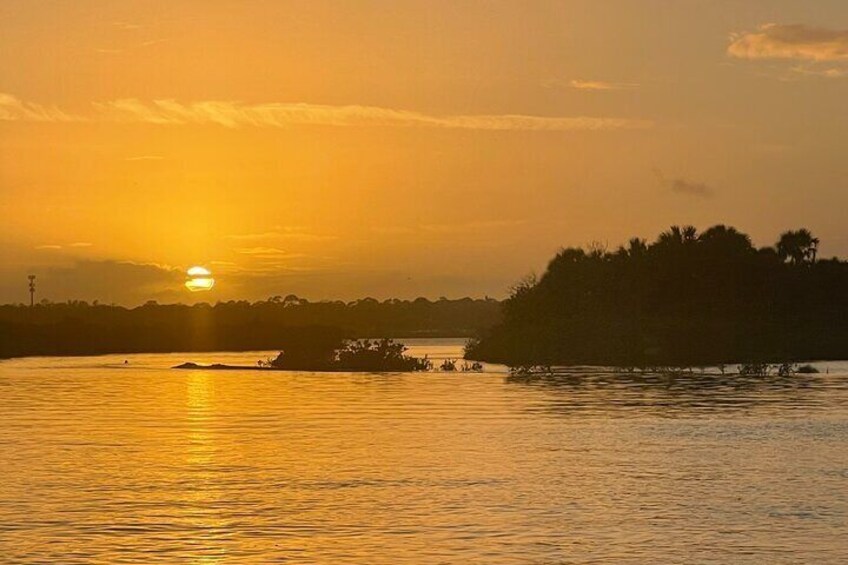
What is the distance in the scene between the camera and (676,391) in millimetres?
86688

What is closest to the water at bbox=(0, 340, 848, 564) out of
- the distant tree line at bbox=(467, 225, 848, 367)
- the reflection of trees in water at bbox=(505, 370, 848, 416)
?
the reflection of trees in water at bbox=(505, 370, 848, 416)

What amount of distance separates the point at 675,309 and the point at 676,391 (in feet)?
200

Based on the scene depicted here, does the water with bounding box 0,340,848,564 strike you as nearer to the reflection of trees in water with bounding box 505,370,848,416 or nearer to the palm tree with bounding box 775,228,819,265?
the reflection of trees in water with bounding box 505,370,848,416

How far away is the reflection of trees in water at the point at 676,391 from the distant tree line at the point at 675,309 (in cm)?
1664

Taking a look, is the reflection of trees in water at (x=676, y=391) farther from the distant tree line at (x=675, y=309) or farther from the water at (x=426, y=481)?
the distant tree line at (x=675, y=309)

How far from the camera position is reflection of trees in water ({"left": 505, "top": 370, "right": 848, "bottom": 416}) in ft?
233

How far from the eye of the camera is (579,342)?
13425cm

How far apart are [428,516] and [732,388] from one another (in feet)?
199

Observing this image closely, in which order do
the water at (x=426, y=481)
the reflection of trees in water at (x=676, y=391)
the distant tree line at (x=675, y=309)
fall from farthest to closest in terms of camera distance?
the distant tree line at (x=675, y=309), the reflection of trees in water at (x=676, y=391), the water at (x=426, y=481)

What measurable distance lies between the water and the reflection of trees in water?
2.56ft

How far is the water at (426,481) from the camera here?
27984 millimetres

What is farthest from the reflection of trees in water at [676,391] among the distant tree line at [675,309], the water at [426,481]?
the distant tree line at [675,309]

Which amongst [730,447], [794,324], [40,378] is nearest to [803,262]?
[794,324]

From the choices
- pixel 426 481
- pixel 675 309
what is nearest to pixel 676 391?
pixel 426 481
